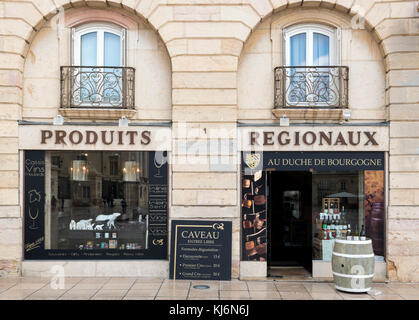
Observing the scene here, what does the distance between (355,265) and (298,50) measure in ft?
15.5

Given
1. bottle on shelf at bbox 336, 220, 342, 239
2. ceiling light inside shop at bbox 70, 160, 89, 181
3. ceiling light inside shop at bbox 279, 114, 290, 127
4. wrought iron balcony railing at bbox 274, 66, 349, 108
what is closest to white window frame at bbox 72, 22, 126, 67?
ceiling light inside shop at bbox 70, 160, 89, 181

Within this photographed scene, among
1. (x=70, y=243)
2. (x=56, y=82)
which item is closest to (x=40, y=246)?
(x=70, y=243)

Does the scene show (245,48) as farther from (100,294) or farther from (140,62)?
(100,294)

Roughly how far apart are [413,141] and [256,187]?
3.44m

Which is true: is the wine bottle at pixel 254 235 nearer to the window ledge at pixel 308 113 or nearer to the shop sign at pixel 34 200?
the window ledge at pixel 308 113

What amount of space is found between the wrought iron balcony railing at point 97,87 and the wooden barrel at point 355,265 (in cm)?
529

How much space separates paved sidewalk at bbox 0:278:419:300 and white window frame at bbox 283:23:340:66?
15.7ft

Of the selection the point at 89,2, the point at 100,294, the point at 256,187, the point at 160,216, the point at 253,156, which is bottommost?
the point at 100,294

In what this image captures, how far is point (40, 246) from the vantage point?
9375 mm

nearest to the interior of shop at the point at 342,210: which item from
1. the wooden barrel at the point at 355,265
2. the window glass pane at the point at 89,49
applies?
the wooden barrel at the point at 355,265

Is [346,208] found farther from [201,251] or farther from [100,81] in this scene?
[100,81]

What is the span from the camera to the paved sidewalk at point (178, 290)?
779 centimetres

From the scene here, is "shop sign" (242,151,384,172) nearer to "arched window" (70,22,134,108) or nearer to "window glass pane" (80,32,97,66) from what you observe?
"arched window" (70,22,134,108)

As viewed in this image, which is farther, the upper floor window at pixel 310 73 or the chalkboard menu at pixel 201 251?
the upper floor window at pixel 310 73
